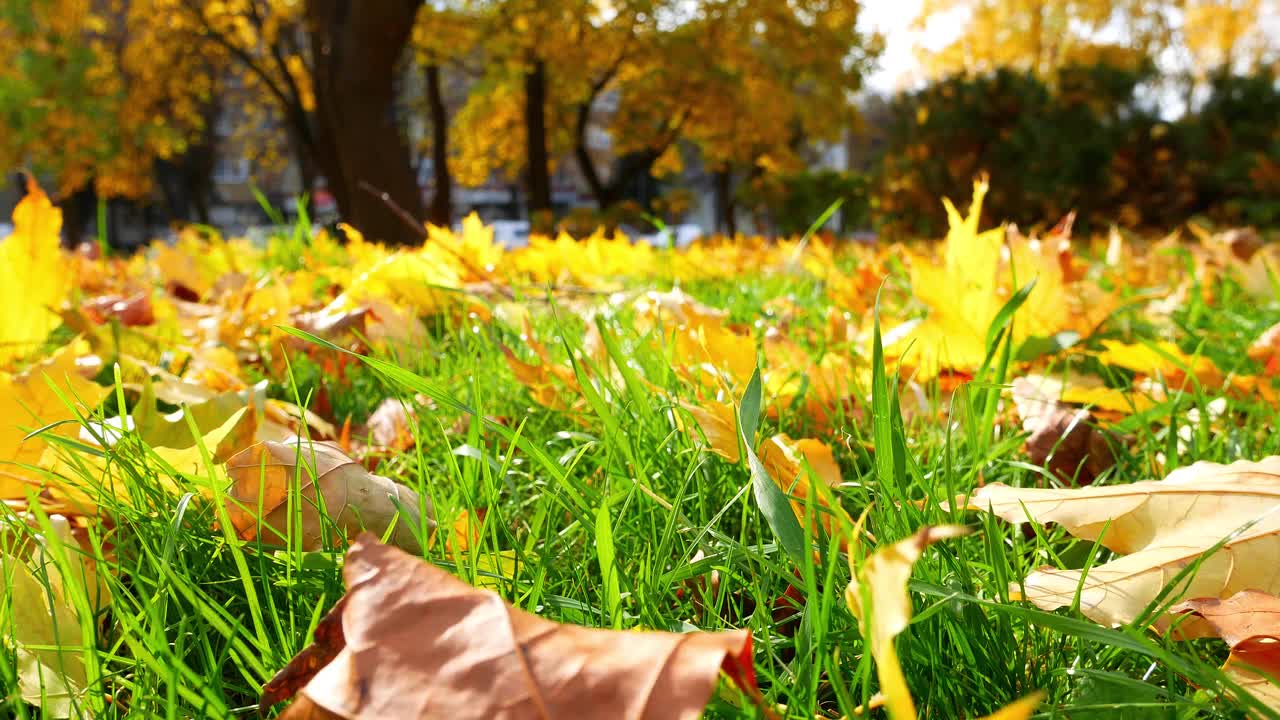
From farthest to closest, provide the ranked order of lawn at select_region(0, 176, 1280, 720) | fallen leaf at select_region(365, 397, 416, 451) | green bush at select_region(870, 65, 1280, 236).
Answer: green bush at select_region(870, 65, 1280, 236) → fallen leaf at select_region(365, 397, 416, 451) → lawn at select_region(0, 176, 1280, 720)

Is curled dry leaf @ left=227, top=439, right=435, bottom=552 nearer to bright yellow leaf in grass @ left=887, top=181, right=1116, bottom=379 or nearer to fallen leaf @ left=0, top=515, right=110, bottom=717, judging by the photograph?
fallen leaf @ left=0, top=515, right=110, bottom=717

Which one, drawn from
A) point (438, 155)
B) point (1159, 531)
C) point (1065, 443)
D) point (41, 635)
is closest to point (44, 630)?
point (41, 635)

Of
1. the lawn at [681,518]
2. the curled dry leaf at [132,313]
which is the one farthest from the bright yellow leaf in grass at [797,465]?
the curled dry leaf at [132,313]

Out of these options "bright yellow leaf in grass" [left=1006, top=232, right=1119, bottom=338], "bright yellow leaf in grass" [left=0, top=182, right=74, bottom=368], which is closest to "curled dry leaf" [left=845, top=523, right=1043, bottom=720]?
"bright yellow leaf in grass" [left=1006, top=232, right=1119, bottom=338]

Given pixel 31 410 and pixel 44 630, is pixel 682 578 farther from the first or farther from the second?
pixel 31 410

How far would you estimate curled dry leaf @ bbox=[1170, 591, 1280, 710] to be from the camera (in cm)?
47

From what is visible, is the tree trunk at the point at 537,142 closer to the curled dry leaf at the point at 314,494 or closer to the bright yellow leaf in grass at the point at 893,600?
the curled dry leaf at the point at 314,494

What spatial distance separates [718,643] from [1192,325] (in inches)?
62.6

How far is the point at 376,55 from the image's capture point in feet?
24.6

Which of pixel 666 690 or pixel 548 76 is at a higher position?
pixel 548 76

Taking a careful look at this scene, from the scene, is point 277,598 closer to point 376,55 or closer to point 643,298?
point 643,298

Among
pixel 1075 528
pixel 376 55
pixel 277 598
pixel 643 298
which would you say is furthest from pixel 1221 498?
pixel 376 55

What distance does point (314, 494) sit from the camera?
657 millimetres

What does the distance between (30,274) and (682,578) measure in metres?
0.99
